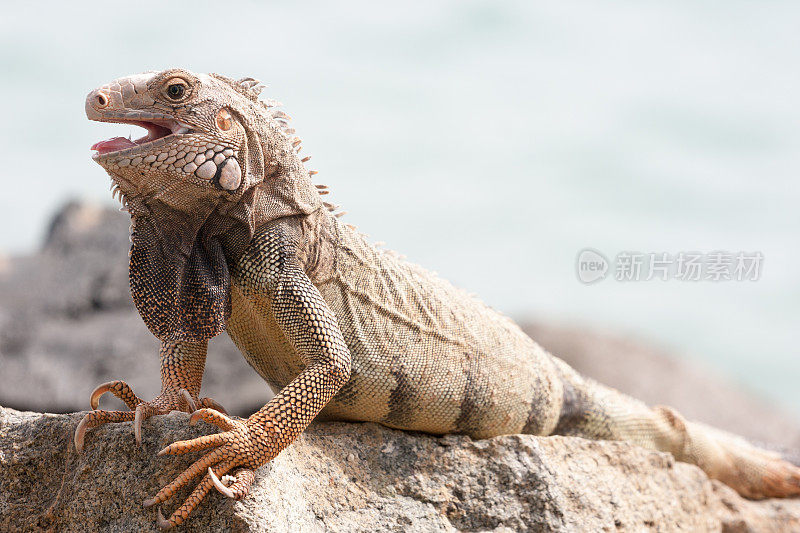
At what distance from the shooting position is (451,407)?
5.45 meters

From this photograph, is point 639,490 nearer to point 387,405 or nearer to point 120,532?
point 387,405

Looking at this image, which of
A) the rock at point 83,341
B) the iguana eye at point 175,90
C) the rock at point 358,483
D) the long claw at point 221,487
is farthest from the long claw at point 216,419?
the rock at point 83,341

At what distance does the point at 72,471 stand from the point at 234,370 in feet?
22.3

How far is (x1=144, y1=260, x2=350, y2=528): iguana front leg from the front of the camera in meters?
4.11

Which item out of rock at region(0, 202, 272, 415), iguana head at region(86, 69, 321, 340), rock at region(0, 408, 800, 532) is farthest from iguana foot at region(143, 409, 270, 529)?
rock at region(0, 202, 272, 415)

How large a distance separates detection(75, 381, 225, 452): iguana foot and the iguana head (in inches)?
16.6

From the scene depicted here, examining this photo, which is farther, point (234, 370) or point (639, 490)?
point (234, 370)

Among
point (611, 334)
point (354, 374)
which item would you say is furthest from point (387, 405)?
point (611, 334)

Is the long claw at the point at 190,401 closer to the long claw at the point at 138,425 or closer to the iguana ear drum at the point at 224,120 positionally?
the long claw at the point at 138,425

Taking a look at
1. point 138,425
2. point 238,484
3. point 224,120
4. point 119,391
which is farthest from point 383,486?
point 224,120

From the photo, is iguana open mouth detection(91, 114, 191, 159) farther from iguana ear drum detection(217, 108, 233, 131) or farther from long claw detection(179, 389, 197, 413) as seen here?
long claw detection(179, 389, 197, 413)

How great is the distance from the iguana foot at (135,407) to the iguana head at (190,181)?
1.39 feet

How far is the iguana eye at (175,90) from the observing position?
438 centimetres

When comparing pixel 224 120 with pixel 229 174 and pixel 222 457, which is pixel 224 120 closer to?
pixel 229 174
